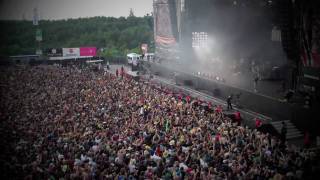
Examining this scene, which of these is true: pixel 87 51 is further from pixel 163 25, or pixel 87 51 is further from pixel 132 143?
pixel 132 143

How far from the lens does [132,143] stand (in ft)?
44.0

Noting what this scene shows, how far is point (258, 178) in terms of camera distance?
404 inches

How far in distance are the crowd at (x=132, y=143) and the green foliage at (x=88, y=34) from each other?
41.0 meters

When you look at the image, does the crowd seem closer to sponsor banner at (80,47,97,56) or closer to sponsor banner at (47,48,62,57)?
sponsor banner at (47,48,62,57)

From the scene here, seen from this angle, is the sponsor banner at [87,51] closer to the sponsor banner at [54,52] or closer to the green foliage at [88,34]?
the green foliage at [88,34]

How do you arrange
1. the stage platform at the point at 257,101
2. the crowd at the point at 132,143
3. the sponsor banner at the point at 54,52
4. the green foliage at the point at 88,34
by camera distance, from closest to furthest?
1. the crowd at the point at 132,143
2. the stage platform at the point at 257,101
3. the sponsor banner at the point at 54,52
4. the green foliage at the point at 88,34

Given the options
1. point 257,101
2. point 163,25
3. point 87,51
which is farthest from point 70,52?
point 257,101

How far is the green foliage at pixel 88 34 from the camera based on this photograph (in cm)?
6094

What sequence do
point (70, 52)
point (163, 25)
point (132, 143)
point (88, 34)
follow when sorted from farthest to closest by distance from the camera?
point (88, 34) < point (70, 52) < point (163, 25) < point (132, 143)

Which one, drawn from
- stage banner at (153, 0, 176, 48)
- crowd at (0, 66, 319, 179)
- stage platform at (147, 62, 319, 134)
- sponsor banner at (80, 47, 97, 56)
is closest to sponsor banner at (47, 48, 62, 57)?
sponsor banner at (80, 47, 97, 56)

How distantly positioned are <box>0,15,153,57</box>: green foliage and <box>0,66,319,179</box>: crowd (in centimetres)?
4100

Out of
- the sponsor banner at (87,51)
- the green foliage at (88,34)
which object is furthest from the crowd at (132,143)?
the green foliage at (88,34)

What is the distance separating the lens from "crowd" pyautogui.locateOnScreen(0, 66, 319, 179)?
10.7m

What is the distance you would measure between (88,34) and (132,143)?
61.1 metres
